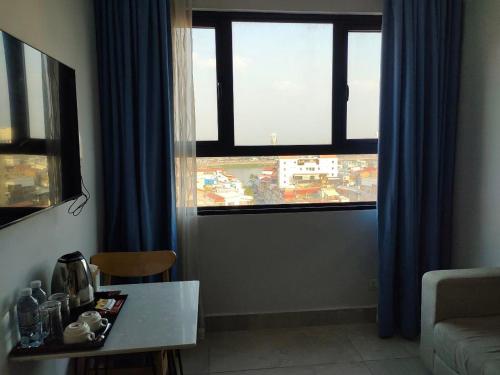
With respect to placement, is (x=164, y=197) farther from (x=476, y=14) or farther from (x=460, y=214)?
(x=476, y=14)

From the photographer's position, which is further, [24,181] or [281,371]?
[281,371]

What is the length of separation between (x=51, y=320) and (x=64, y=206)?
0.61 m

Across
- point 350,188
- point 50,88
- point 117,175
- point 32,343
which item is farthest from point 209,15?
point 32,343

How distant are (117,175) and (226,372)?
1395 mm

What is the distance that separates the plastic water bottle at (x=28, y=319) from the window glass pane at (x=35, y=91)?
0.57m

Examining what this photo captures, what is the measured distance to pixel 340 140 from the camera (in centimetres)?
268

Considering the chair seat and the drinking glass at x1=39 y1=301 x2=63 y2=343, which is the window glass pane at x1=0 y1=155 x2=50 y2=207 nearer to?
the drinking glass at x1=39 y1=301 x2=63 y2=343

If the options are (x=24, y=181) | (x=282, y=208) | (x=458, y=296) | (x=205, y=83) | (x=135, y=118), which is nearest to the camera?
(x=24, y=181)

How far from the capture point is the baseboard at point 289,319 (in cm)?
267

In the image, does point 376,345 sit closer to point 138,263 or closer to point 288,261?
point 288,261

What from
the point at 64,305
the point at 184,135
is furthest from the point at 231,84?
the point at 64,305

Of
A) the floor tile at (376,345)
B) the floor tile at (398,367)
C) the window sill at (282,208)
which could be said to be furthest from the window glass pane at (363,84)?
the floor tile at (398,367)

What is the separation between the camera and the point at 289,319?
2.72 metres

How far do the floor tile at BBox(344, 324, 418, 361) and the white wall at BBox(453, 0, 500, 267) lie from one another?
72cm
